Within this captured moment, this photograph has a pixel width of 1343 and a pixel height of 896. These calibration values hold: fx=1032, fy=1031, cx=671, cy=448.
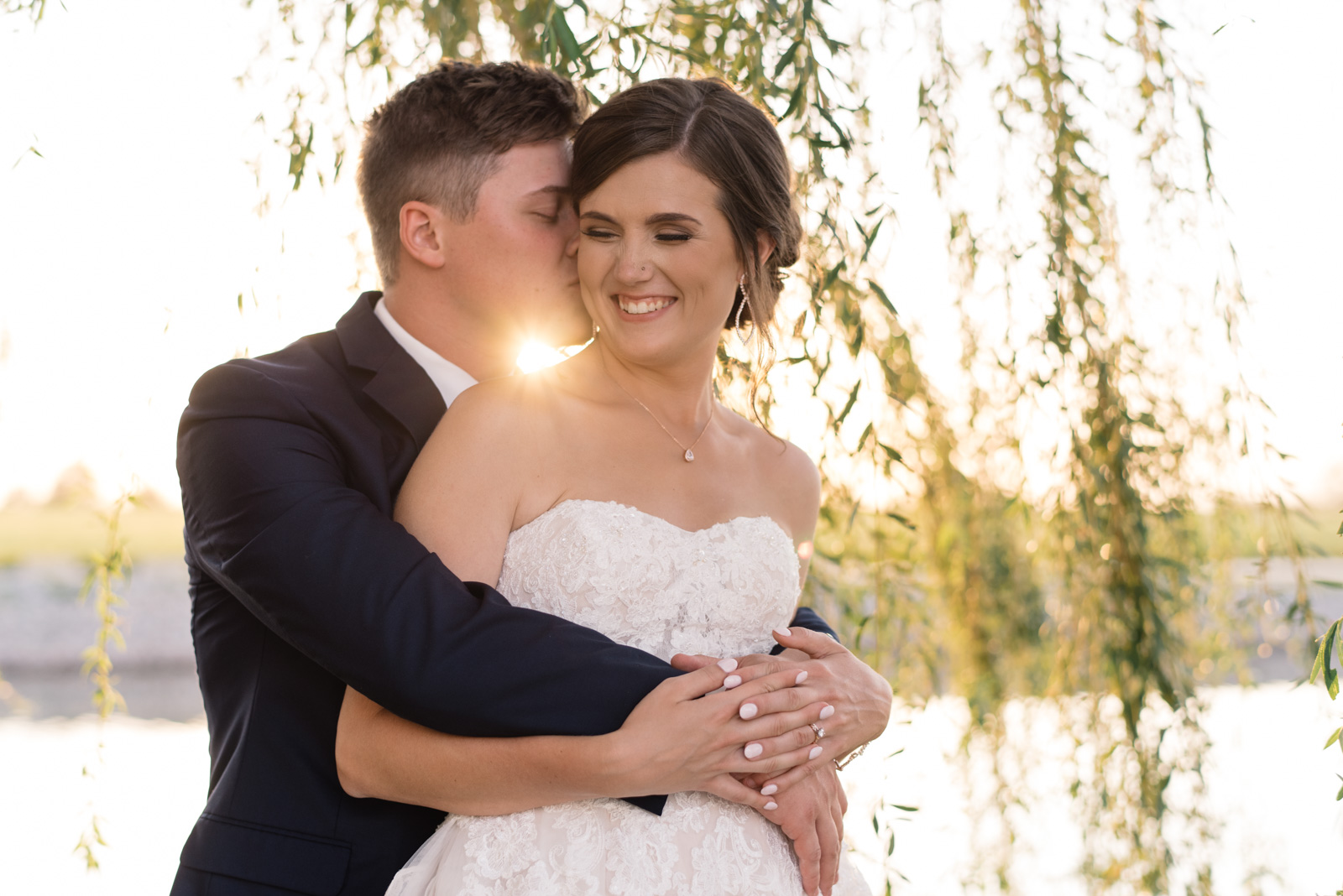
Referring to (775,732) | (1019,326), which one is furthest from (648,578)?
(1019,326)

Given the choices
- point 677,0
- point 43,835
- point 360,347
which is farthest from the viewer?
point 43,835

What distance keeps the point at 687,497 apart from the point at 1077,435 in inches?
40.8

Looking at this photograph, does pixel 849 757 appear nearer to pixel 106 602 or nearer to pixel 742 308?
pixel 742 308

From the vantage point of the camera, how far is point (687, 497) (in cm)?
183

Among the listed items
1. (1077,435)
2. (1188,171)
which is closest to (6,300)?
(1077,435)

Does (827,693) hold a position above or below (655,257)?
below

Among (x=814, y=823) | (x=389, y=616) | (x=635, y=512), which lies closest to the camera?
(x=389, y=616)

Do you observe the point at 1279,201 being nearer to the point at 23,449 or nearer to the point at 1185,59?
the point at 1185,59

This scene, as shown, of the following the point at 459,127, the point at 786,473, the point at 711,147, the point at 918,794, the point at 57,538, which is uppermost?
the point at 57,538

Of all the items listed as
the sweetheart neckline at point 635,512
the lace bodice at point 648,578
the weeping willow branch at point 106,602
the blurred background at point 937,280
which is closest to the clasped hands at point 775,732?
the lace bodice at point 648,578

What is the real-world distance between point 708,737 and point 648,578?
1.07 feet

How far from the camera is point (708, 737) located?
1.38 m

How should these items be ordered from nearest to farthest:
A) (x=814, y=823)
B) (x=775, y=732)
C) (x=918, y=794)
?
(x=775, y=732), (x=814, y=823), (x=918, y=794)

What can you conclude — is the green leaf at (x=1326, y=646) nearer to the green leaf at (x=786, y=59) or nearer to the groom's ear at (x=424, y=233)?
the green leaf at (x=786, y=59)
